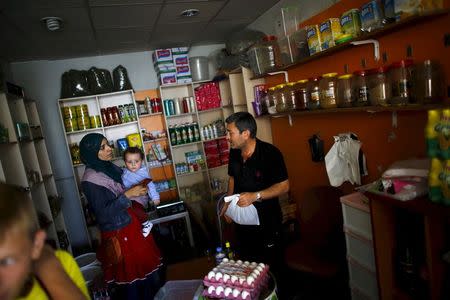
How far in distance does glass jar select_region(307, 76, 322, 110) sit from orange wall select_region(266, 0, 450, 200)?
174 mm

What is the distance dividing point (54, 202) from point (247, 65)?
266 cm

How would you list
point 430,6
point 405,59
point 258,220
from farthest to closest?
point 258,220
point 405,59
point 430,6

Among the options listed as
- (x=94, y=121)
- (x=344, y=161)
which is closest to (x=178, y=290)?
(x=344, y=161)

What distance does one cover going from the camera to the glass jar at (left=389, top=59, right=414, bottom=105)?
1.62m

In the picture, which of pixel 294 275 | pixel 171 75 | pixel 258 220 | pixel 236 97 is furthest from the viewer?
pixel 171 75

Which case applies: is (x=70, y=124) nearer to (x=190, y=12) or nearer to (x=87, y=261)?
(x=87, y=261)

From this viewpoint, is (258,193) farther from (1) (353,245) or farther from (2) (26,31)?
(2) (26,31)

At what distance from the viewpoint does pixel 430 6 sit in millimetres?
1434

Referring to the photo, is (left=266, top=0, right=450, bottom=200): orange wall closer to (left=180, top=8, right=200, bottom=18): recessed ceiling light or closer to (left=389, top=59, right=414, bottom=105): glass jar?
(left=389, top=59, right=414, bottom=105): glass jar

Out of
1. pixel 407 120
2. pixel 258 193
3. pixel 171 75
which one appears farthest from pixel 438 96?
pixel 171 75

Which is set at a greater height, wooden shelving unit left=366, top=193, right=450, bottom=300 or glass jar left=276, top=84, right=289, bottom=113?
glass jar left=276, top=84, right=289, bottom=113

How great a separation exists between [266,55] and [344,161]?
1.36 metres

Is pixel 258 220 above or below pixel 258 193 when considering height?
below

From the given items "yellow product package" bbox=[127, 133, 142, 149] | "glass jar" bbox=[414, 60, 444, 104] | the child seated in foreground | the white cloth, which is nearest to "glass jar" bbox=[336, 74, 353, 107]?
the white cloth
